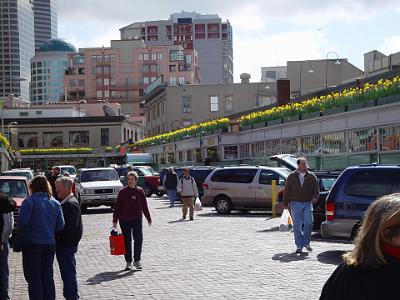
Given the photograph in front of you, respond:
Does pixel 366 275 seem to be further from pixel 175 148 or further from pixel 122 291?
pixel 175 148

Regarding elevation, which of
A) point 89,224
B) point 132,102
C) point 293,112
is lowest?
point 89,224

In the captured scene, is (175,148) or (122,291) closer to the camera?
(122,291)

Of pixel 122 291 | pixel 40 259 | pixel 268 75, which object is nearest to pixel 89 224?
pixel 122 291

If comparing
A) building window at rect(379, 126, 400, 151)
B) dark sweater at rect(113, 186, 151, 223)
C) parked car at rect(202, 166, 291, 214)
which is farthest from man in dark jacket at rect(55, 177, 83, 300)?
parked car at rect(202, 166, 291, 214)

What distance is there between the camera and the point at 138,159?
190ft

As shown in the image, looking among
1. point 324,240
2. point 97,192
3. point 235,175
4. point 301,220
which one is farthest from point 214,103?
point 301,220

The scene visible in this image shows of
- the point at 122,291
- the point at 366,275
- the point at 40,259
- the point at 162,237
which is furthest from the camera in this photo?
the point at 162,237

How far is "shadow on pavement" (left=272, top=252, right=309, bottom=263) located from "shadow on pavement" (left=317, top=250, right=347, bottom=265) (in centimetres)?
29

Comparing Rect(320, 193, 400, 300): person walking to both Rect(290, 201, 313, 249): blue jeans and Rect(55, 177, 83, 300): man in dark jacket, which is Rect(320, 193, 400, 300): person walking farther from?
Rect(290, 201, 313, 249): blue jeans

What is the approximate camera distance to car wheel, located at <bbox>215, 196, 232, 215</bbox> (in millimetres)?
27547

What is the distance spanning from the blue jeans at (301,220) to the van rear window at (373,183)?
1125 mm

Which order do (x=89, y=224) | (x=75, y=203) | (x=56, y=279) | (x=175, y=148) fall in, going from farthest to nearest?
1. (x=175, y=148)
2. (x=89, y=224)
3. (x=56, y=279)
4. (x=75, y=203)

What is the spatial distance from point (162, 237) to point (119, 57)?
452 feet

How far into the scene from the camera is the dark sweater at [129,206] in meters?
13.1
